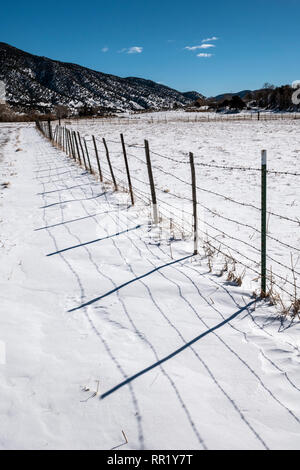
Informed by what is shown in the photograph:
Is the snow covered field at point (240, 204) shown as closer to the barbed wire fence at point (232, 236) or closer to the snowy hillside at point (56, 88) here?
the barbed wire fence at point (232, 236)

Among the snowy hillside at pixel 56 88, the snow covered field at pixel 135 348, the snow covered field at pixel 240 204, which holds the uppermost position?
the snowy hillside at pixel 56 88

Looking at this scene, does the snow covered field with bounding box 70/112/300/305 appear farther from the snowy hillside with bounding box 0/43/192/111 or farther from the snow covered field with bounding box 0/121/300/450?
the snowy hillside with bounding box 0/43/192/111

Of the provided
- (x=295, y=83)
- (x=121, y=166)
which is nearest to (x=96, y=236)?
(x=121, y=166)

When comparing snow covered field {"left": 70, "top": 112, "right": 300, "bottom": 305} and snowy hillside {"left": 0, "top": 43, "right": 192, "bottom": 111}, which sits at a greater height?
snowy hillside {"left": 0, "top": 43, "right": 192, "bottom": 111}

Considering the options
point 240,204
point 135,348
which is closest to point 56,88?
point 240,204

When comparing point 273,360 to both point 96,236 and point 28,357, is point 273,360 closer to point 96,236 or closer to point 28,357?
point 28,357

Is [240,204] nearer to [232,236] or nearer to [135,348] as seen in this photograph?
Answer: [232,236]

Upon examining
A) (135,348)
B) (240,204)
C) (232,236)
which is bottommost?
(135,348)

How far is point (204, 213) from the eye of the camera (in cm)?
778

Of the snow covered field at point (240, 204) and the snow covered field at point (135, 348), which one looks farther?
the snow covered field at point (240, 204)

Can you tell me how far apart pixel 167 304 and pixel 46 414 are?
1762 mm

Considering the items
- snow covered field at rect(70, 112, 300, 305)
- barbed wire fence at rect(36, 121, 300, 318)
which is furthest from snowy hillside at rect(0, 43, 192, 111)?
barbed wire fence at rect(36, 121, 300, 318)

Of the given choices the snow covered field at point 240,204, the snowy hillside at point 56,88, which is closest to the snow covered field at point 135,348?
the snow covered field at point 240,204

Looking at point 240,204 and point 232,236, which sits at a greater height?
point 240,204
